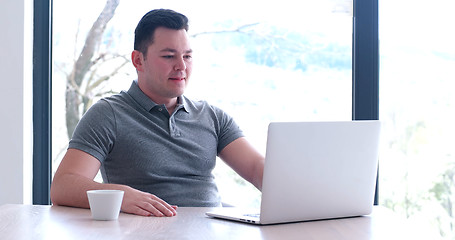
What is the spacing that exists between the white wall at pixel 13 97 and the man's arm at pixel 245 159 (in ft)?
3.37

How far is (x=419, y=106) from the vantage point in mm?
2879

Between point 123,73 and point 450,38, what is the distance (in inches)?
63.0

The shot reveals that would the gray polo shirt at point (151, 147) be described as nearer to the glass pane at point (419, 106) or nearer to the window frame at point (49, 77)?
the window frame at point (49, 77)

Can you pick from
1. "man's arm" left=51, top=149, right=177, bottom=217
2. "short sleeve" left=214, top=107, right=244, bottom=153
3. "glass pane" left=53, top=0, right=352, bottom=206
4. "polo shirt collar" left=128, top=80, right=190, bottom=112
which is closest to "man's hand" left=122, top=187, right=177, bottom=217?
"man's arm" left=51, top=149, right=177, bottom=217

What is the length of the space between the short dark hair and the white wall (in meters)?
0.76

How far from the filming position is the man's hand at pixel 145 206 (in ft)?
5.27

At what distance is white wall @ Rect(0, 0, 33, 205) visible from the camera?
277cm

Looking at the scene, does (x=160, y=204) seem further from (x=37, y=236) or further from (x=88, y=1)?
(x=88, y=1)

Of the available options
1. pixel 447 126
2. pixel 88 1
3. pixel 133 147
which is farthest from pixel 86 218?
pixel 447 126

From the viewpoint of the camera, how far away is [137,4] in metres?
2.91

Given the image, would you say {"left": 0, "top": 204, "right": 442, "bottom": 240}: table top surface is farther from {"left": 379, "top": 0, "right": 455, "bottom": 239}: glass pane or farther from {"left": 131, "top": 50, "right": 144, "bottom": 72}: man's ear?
{"left": 379, "top": 0, "right": 455, "bottom": 239}: glass pane

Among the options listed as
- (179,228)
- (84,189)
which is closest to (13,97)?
(84,189)

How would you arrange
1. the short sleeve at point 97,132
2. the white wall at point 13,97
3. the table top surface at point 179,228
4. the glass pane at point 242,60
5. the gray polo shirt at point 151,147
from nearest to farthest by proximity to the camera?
the table top surface at point 179,228 < the short sleeve at point 97,132 < the gray polo shirt at point 151,147 < the white wall at point 13,97 < the glass pane at point 242,60

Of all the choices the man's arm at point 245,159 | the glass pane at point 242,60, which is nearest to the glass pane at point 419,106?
A: the glass pane at point 242,60
